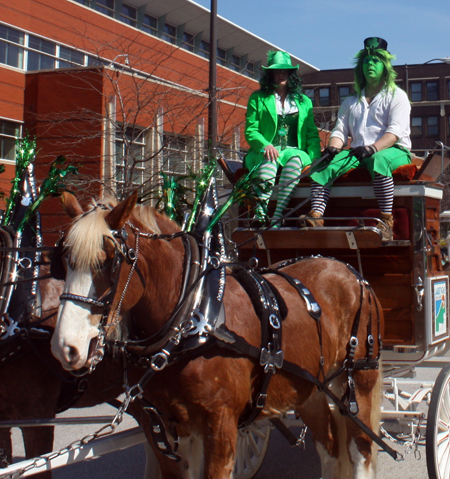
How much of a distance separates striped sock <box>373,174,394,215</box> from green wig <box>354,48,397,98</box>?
83cm

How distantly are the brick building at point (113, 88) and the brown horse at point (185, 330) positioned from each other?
5535 mm

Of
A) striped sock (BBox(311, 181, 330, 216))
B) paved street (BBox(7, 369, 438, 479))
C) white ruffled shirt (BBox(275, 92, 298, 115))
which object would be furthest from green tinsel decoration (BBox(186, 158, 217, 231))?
paved street (BBox(7, 369, 438, 479))

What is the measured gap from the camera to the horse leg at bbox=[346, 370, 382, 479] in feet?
13.1

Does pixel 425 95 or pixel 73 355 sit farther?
pixel 425 95

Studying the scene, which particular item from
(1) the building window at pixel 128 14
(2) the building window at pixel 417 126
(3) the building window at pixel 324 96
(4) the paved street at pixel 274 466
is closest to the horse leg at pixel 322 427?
(4) the paved street at pixel 274 466

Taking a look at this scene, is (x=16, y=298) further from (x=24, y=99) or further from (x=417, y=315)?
(x=24, y=99)

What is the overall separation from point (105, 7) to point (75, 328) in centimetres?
2434

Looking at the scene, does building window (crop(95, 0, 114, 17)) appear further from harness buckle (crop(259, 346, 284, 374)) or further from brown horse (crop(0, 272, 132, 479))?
harness buckle (crop(259, 346, 284, 374))

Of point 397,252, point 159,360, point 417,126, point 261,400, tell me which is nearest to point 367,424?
point 261,400

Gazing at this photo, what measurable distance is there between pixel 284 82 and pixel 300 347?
258cm

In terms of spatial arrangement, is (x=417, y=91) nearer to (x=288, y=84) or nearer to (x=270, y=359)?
(x=288, y=84)

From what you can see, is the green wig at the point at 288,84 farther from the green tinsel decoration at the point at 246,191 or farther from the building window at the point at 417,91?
the building window at the point at 417,91

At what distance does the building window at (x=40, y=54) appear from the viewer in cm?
2011

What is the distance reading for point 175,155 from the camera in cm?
1105
